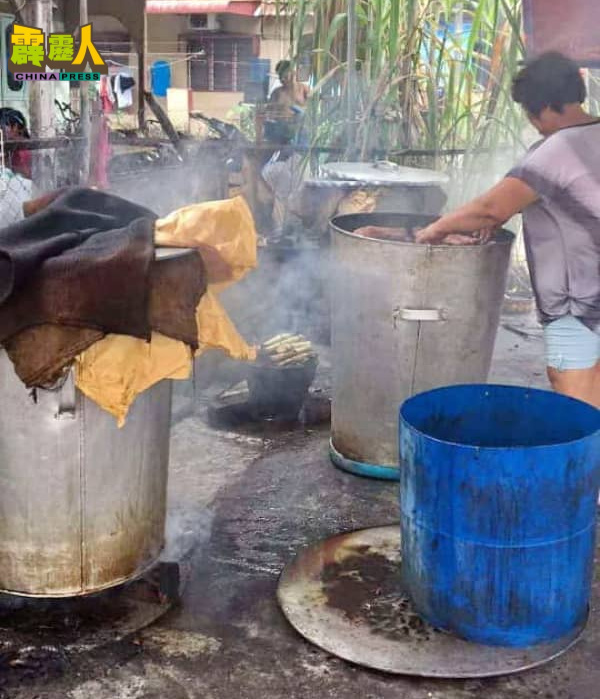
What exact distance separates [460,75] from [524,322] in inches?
78.1

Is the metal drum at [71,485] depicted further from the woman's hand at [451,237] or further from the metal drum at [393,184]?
the metal drum at [393,184]

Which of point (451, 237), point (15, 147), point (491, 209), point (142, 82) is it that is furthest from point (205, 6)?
point (491, 209)

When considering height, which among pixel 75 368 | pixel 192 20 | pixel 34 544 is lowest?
pixel 34 544

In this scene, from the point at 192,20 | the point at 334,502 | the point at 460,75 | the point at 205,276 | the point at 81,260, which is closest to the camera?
the point at 81,260

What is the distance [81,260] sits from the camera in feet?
7.63

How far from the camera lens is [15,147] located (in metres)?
5.39

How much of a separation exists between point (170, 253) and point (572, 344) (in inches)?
73.7

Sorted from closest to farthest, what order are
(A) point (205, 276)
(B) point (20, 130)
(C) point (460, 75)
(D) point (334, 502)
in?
1. (A) point (205, 276)
2. (D) point (334, 502)
3. (C) point (460, 75)
4. (B) point (20, 130)

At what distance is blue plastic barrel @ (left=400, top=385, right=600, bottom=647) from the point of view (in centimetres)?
235

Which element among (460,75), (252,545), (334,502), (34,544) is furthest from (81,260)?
(460,75)

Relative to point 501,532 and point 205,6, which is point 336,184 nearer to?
point 501,532

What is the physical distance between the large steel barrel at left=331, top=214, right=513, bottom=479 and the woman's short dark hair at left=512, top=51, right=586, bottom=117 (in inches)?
23.6

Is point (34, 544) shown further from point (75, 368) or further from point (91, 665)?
point (75, 368)

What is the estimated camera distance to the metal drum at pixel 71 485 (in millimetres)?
2543
